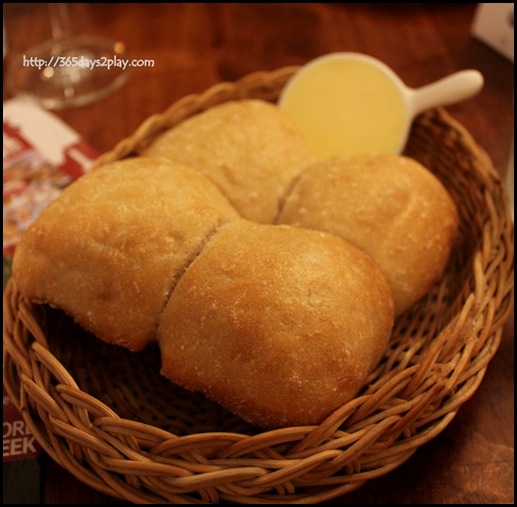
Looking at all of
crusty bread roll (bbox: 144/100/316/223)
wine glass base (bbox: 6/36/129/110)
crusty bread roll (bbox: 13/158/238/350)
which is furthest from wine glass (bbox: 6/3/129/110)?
crusty bread roll (bbox: 13/158/238/350)

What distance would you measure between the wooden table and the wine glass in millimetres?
36

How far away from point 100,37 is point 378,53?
0.66m

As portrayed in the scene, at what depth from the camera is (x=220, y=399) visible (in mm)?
657

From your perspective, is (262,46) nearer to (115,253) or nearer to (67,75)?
(67,75)

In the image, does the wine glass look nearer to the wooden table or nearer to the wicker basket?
the wooden table

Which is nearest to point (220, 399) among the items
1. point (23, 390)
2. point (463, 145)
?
point (23, 390)

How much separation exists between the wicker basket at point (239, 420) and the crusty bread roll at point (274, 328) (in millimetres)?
35

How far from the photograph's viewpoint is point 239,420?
2.40 ft

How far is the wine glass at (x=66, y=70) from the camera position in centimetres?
135

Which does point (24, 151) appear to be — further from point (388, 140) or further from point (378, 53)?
point (378, 53)

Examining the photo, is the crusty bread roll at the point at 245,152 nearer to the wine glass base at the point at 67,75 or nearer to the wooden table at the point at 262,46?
the wooden table at the point at 262,46

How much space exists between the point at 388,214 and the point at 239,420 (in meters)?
0.30

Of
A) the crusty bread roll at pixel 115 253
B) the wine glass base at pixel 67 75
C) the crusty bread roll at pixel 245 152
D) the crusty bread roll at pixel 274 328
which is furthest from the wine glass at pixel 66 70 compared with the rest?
the crusty bread roll at pixel 274 328

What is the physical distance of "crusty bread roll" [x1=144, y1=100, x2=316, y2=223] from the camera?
851 mm
